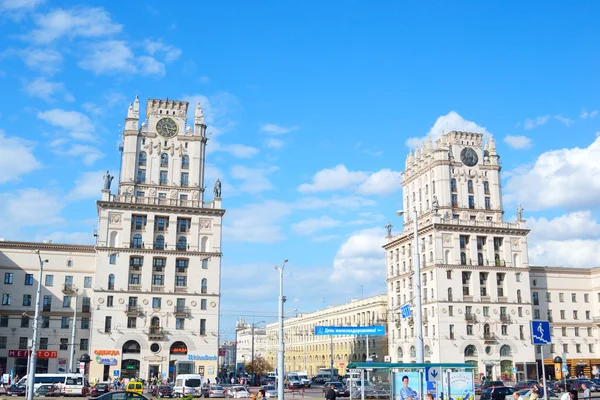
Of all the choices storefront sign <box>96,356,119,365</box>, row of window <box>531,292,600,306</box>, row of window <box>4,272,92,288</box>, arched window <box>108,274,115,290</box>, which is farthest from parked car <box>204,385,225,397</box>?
row of window <box>531,292,600,306</box>

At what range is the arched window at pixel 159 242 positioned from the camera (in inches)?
3460

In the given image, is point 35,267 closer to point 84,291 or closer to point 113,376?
point 84,291

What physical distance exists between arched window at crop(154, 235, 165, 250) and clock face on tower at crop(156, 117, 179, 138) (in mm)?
15771

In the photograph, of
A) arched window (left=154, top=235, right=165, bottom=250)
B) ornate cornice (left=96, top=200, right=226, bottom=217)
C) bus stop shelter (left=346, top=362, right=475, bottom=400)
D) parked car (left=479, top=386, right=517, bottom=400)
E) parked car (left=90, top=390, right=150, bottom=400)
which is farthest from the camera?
arched window (left=154, top=235, right=165, bottom=250)

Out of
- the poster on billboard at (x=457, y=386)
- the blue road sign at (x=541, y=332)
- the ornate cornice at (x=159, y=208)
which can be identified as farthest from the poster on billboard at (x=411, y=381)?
the ornate cornice at (x=159, y=208)

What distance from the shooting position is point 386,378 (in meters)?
43.1

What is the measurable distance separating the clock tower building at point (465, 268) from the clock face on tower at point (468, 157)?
170 millimetres

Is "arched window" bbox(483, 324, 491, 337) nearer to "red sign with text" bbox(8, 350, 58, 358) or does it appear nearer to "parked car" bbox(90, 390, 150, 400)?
"red sign with text" bbox(8, 350, 58, 358)

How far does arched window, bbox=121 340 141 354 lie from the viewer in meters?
83.2

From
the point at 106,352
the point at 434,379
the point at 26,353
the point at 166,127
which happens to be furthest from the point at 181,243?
the point at 434,379

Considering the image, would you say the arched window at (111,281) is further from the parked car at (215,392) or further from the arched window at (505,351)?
the arched window at (505,351)

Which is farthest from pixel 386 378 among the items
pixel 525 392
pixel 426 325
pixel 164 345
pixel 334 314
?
pixel 334 314

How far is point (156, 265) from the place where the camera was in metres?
87.0

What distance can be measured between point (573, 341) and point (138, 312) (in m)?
68.4
